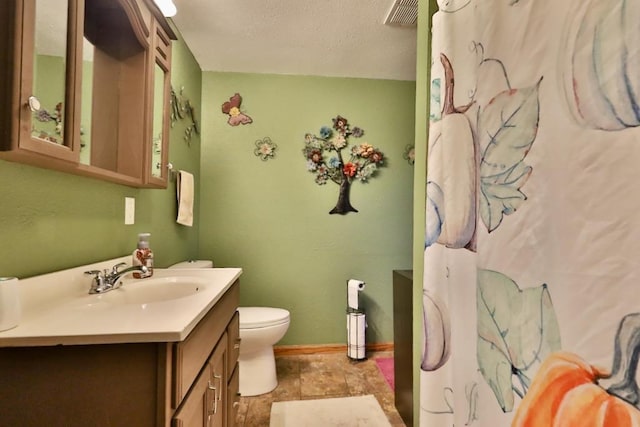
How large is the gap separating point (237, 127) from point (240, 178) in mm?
410

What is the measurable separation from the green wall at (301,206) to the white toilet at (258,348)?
52 centimetres

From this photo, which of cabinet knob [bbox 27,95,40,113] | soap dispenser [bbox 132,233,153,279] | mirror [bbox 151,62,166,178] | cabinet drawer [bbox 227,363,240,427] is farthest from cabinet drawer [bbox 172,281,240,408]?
mirror [bbox 151,62,166,178]

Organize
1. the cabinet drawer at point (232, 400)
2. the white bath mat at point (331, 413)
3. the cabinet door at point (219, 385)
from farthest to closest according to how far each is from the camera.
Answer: the white bath mat at point (331, 413)
the cabinet drawer at point (232, 400)
the cabinet door at point (219, 385)

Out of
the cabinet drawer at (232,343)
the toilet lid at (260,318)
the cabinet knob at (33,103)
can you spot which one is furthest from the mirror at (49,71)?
the toilet lid at (260,318)

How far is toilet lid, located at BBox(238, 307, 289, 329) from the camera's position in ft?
5.95

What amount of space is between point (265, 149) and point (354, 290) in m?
1.32

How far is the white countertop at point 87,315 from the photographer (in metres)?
0.64

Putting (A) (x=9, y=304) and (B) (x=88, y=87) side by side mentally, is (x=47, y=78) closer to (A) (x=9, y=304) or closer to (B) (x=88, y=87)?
(B) (x=88, y=87)

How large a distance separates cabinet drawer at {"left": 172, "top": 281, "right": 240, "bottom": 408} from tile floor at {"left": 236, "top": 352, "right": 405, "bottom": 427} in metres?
0.88

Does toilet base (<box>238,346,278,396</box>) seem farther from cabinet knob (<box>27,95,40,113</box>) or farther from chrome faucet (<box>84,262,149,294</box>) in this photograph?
cabinet knob (<box>27,95,40,113</box>)

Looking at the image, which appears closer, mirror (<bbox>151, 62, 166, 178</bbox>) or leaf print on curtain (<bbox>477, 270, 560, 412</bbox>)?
leaf print on curtain (<bbox>477, 270, 560, 412</bbox>)

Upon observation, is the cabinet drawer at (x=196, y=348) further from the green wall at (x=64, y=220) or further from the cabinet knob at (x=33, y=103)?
Result: the cabinet knob at (x=33, y=103)

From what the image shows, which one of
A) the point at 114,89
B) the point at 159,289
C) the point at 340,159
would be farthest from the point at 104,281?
the point at 340,159

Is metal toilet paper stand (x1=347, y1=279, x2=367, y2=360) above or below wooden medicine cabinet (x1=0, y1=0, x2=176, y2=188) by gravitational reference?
below
